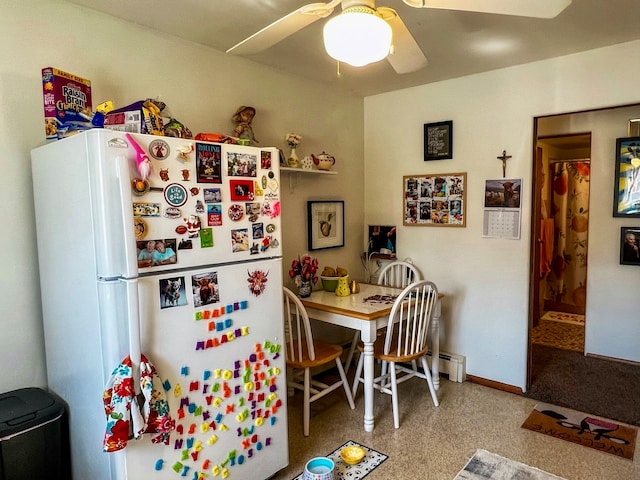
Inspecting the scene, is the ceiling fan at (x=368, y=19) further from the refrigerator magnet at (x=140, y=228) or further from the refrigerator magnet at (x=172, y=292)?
the refrigerator magnet at (x=172, y=292)

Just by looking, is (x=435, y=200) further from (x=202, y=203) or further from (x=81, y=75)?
(x=81, y=75)

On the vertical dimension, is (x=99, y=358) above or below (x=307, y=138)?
below

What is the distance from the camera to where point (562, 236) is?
5.10 meters

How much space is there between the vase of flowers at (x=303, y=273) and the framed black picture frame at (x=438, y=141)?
128 centimetres

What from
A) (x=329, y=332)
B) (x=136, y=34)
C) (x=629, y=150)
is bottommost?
(x=329, y=332)

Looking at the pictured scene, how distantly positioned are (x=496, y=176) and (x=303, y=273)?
1577 mm

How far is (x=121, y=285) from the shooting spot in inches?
59.1

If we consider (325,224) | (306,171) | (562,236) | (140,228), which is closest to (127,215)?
(140,228)

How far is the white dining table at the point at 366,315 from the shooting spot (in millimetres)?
2574

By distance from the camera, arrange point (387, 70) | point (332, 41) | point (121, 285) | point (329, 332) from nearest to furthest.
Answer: point (332, 41) < point (121, 285) < point (387, 70) < point (329, 332)

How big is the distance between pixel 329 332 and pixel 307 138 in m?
1.57

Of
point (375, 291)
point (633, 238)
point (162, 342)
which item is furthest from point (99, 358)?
point (633, 238)

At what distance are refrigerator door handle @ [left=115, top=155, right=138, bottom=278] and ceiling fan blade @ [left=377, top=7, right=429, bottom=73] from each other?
3.35 feet

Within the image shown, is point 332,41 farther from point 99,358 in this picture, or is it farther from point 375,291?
point 375,291
